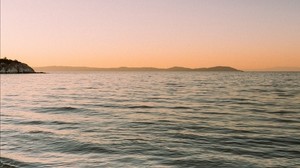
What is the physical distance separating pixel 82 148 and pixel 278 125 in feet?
41.9

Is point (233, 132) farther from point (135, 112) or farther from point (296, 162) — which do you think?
point (135, 112)

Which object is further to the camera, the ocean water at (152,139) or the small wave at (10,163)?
the ocean water at (152,139)

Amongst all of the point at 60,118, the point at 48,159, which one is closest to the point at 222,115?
the point at 60,118

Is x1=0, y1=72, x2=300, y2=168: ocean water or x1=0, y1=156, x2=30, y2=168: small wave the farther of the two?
x1=0, y1=72, x2=300, y2=168: ocean water

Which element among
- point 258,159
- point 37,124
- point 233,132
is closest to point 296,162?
point 258,159

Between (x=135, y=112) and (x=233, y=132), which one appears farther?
(x=135, y=112)

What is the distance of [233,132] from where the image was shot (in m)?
18.9

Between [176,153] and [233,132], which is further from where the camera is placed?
[233,132]

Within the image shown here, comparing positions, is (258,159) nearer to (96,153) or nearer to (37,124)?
(96,153)

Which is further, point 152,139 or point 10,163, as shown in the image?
point 152,139

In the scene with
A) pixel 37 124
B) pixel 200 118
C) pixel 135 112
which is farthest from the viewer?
pixel 135 112

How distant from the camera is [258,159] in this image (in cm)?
1339

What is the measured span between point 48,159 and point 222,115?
15.7 meters

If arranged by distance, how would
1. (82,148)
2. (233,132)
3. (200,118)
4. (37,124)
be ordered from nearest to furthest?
(82,148) < (233,132) < (37,124) < (200,118)
